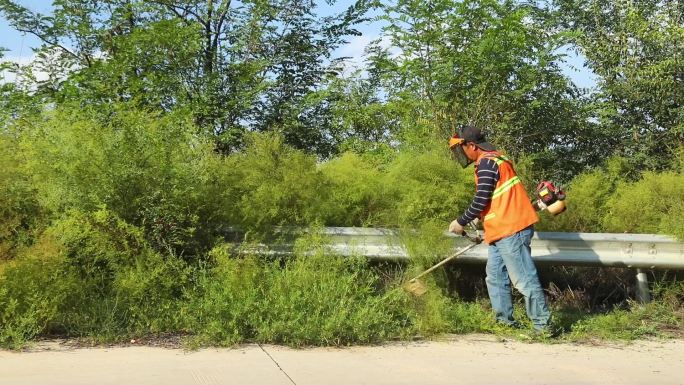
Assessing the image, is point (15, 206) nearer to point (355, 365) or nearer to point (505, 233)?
point (355, 365)

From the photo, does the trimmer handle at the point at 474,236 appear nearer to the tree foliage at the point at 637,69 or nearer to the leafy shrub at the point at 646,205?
the leafy shrub at the point at 646,205

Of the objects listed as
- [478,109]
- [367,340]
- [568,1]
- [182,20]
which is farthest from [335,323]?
[568,1]

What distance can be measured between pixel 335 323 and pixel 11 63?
5685 mm

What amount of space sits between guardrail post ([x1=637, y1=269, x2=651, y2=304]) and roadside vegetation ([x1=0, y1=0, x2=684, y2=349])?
0.36 feet

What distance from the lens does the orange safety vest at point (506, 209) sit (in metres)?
5.85

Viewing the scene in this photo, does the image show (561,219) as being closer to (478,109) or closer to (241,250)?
(478,109)

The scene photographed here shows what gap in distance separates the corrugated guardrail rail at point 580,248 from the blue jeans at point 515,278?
18.6 inches

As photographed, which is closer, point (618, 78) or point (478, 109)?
point (478, 109)

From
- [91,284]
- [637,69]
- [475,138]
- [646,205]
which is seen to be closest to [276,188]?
[91,284]

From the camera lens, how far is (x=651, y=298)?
6.56 m

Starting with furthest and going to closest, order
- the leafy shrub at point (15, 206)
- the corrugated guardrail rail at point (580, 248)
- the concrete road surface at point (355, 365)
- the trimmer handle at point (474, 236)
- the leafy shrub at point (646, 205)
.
→ the leafy shrub at point (646, 205) < the corrugated guardrail rail at point (580, 248) < the trimmer handle at point (474, 236) < the leafy shrub at point (15, 206) < the concrete road surface at point (355, 365)

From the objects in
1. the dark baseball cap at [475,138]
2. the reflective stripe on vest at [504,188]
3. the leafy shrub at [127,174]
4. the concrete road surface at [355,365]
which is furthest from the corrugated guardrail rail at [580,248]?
the leafy shrub at [127,174]

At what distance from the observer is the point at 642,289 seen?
21.2 ft

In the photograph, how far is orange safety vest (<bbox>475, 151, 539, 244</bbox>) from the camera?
5.85 meters
